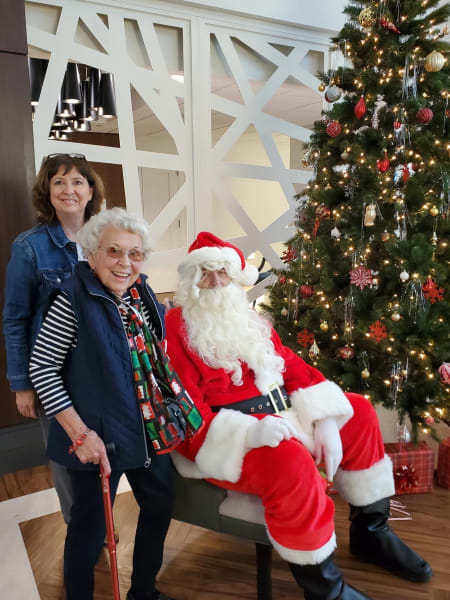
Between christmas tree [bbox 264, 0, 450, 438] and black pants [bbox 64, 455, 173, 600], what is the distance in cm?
130

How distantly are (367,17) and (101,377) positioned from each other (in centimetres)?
233

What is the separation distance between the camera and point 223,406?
6.13 ft

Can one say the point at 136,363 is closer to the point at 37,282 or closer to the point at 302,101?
the point at 37,282

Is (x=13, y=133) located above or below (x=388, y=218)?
above

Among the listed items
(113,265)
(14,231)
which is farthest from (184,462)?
(14,231)

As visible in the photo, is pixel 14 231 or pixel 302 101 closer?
pixel 14 231

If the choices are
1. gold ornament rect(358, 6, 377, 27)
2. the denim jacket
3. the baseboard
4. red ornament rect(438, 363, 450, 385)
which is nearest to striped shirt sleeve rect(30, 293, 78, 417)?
the denim jacket

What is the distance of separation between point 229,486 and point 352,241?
144 centimetres

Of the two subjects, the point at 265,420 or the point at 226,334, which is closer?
the point at 265,420

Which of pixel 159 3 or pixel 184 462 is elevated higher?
pixel 159 3

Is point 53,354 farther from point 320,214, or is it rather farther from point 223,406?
point 320,214

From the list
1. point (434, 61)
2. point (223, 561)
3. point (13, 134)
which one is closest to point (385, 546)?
point (223, 561)

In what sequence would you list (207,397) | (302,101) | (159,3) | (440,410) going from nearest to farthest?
1. (207,397)
2. (440,410)
3. (159,3)
4. (302,101)

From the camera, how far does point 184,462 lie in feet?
5.85
